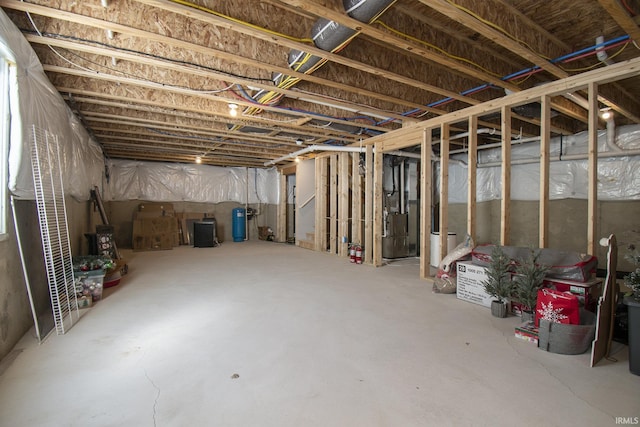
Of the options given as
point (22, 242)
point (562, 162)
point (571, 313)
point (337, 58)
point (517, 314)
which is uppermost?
point (337, 58)

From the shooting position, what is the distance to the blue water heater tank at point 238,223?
882 cm

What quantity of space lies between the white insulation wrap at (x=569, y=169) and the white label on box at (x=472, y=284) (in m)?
2.98

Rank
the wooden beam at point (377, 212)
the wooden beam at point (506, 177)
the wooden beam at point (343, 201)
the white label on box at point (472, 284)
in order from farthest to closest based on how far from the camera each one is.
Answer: the wooden beam at point (343, 201) < the wooden beam at point (377, 212) < the wooden beam at point (506, 177) < the white label on box at point (472, 284)

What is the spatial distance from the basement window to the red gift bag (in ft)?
13.1

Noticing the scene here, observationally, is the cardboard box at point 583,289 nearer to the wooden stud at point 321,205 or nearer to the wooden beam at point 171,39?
the wooden beam at point 171,39

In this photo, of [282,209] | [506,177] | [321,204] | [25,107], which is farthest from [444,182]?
[282,209]

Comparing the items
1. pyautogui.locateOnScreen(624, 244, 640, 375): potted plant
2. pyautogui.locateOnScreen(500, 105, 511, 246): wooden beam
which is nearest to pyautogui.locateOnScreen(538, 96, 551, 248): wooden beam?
pyautogui.locateOnScreen(500, 105, 511, 246): wooden beam

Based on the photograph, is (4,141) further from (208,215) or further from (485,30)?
(208,215)

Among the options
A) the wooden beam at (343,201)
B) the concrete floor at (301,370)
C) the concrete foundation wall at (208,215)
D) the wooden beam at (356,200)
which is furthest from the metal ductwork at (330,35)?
the concrete foundation wall at (208,215)

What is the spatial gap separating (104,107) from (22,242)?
8.23 ft

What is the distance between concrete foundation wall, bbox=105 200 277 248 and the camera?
7.73 m

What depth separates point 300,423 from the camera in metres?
1.42

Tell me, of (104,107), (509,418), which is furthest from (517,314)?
(104,107)

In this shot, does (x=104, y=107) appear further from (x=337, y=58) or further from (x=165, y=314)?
(x=337, y=58)
